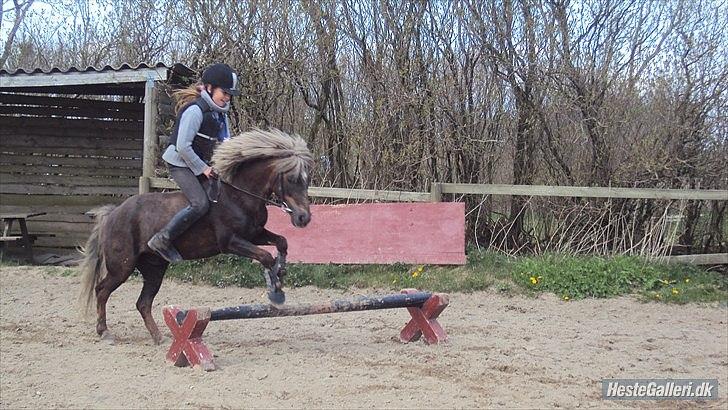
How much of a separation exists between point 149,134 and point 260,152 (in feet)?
16.2

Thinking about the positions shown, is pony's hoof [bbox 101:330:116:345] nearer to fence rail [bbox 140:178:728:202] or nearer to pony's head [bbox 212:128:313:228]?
pony's head [bbox 212:128:313:228]

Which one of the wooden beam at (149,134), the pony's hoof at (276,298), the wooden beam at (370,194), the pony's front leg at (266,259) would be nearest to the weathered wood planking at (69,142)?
the wooden beam at (149,134)

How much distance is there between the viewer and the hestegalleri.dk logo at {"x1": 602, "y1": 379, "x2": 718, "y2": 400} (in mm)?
4695

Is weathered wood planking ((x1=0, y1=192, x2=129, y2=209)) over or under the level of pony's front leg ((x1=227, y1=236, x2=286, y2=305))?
under

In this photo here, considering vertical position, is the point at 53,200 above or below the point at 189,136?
below

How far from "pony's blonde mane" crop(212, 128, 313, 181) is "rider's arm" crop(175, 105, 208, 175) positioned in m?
0.15

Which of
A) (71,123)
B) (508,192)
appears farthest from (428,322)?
(71,123)

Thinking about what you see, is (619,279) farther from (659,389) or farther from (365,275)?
(659,389)

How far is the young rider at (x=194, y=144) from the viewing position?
5793 mm

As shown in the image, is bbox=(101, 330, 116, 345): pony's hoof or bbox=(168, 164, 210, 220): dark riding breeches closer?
bbox=(168, 164, 210, 220): dark riding breeches

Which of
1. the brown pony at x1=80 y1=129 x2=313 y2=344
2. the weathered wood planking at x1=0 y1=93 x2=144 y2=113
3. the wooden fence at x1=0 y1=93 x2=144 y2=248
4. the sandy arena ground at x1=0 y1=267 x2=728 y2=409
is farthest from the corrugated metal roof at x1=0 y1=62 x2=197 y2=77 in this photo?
the brown pony at x1=80 y1=129 x2=313 y2=344

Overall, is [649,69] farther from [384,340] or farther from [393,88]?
[384,340]

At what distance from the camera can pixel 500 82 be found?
10500 millimetres

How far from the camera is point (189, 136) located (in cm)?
579
